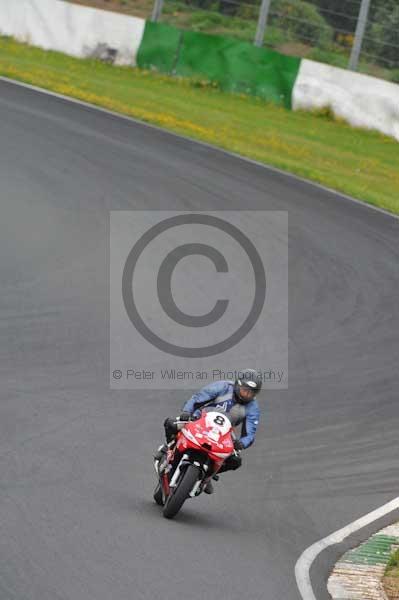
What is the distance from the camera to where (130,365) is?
14.5 meters

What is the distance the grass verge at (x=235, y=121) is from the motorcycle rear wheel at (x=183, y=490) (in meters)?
15.8

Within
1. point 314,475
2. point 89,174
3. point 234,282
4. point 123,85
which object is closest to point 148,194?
point 89,174

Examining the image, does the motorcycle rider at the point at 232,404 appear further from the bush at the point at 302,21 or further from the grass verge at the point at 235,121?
the bush at the point at 302,21

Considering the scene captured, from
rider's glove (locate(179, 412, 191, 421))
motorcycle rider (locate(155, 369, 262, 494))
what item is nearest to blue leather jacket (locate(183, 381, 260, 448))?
motorcycle rider (locate(155, 369, 262, 494))

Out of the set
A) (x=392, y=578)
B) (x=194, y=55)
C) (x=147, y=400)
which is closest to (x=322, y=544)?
(x=392, y=578)

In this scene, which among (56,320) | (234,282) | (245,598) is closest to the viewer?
(245,598)

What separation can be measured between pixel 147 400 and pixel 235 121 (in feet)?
63.6

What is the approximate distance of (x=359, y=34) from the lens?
33.2 m

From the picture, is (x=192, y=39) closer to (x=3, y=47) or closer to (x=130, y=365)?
(x=3, y=47)

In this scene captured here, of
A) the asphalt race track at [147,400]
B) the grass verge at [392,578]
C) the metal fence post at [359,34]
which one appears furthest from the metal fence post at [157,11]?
the grass verge at [392,578]

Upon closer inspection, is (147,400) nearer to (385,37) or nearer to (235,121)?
(235,121)

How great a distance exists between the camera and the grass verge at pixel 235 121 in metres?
27.8

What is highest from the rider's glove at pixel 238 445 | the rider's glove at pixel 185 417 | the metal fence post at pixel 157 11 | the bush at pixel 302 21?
the rider's glove at pixel 185 417

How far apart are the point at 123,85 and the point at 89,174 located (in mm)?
12444
